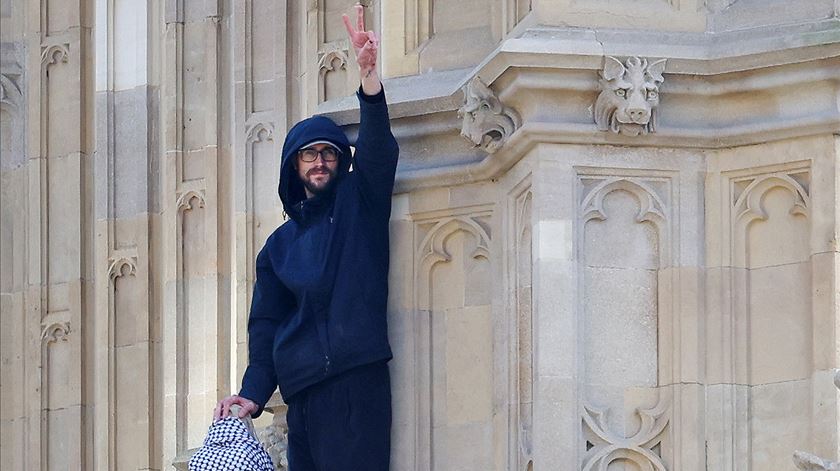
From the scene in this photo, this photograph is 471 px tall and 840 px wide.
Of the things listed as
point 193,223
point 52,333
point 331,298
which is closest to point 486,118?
point 331,298

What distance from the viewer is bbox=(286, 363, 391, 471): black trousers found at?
1072 cm

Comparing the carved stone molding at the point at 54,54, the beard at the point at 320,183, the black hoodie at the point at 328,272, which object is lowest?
the black hoodie at the point at 328,272

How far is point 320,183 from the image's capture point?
1091 cm

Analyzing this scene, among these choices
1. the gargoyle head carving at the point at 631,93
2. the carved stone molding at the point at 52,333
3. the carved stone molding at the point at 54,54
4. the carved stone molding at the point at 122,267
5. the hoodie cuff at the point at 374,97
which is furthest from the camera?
the carved stone molding at the point at 54,54

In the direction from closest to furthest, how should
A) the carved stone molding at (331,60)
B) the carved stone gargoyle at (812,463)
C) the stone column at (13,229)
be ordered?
the carved stone gargoyle at (812,463) < the carved stone molding at (331,60) < the stone column at (13,229)

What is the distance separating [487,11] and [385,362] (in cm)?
116

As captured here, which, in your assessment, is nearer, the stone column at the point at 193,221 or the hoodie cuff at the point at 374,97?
the hoodie cuff at the point at 374,97

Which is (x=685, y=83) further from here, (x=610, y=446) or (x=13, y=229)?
(x=13, y=229)

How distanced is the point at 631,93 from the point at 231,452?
1.72 m

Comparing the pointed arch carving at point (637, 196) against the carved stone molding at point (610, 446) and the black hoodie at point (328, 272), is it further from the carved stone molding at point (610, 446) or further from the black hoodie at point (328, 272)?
the black hoodie at point (328, 272)

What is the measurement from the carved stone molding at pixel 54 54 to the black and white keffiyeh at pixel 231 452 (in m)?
6.55

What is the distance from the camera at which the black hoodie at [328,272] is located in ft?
35.2

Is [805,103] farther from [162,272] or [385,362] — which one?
[162,272]

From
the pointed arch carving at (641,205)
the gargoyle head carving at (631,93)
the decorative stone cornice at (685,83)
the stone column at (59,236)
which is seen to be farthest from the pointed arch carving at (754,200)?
the stone column at (59,236)
